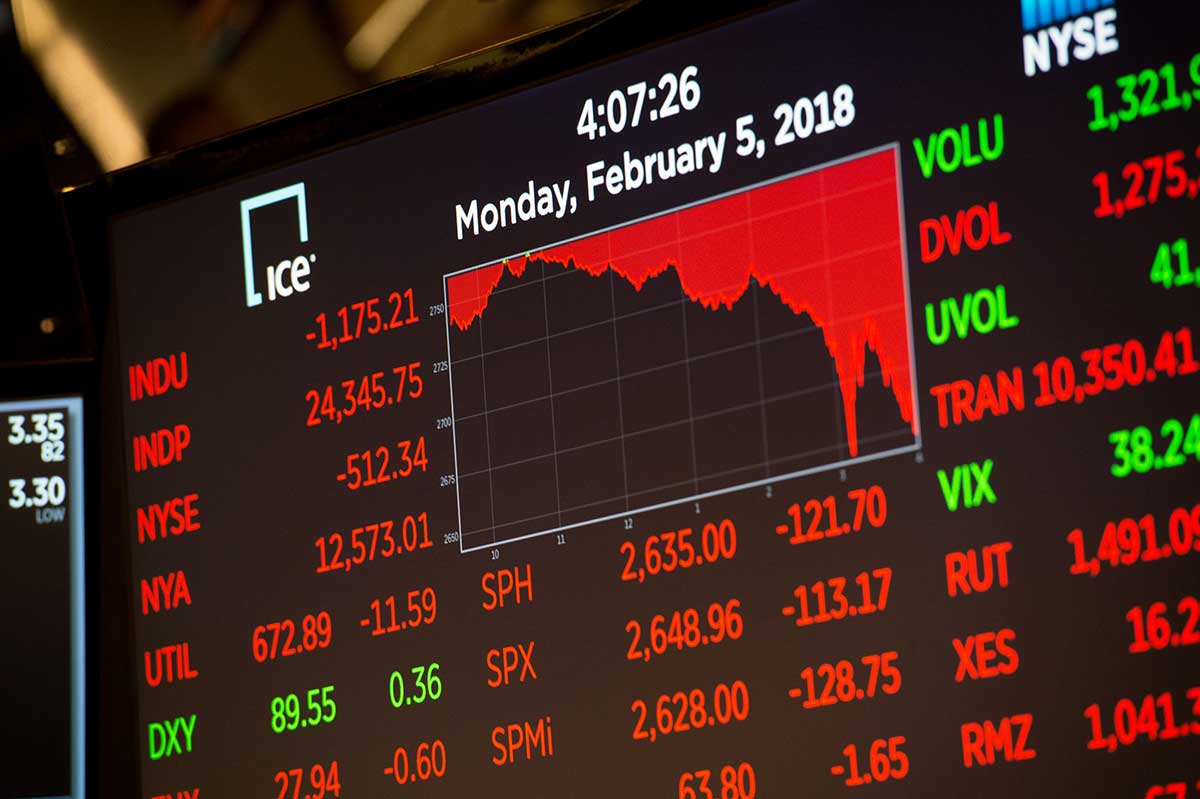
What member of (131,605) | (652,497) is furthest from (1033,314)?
(131,605)

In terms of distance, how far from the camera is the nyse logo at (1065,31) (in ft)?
8.43

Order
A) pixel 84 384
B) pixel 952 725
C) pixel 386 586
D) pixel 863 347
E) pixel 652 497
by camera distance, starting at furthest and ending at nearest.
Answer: pixel 84 384 < pixel 386 586 < pixel 652 497 < pixel 863 347 < pixel 952 725

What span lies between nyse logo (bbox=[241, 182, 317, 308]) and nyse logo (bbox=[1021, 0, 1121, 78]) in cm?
132

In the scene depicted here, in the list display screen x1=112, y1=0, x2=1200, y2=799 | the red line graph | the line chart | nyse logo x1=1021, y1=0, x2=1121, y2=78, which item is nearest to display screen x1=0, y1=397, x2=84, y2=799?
display screen x1=112, y1=0, x2=1200, y2=799

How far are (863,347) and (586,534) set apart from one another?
0.53 metres

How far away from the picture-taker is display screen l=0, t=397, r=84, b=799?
3.70 meters

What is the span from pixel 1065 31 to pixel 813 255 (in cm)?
46

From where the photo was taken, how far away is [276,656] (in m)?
3.29

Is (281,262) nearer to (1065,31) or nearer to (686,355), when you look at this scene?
(686,355)

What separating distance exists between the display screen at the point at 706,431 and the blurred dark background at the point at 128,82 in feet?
0.71

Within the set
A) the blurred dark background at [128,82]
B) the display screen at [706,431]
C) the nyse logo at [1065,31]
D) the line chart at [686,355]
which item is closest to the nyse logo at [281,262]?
the display screen at [706,431]

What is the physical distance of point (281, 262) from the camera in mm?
3436

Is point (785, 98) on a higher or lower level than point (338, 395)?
higher

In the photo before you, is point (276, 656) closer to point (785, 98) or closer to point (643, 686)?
point (643, 686)
